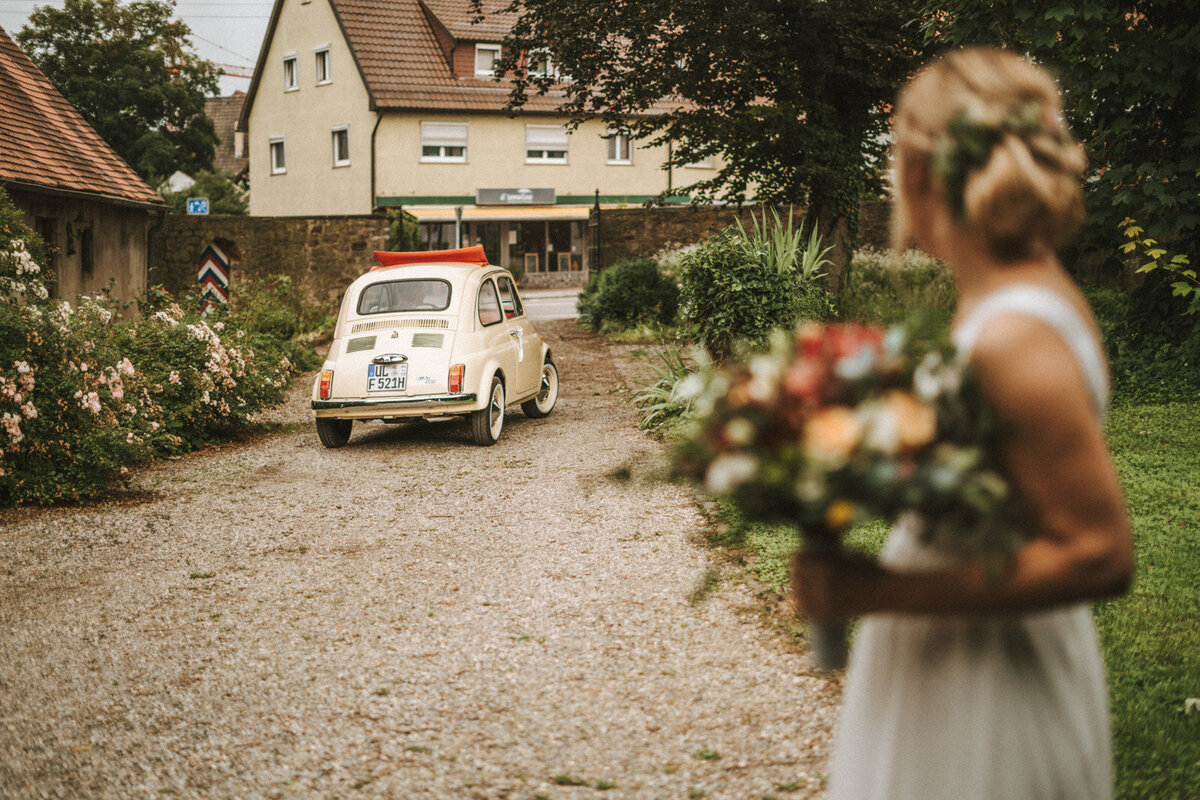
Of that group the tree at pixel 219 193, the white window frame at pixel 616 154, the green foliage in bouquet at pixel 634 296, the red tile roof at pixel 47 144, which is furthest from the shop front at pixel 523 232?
the green foliage in bouquet at pixel 634 296

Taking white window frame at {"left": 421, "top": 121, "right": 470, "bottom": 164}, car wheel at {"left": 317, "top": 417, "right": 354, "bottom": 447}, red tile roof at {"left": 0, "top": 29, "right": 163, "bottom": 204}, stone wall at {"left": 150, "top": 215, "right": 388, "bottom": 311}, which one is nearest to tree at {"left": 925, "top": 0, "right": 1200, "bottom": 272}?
car wheel at {"left": 317, "top": 417, "right": 354, "bottom": 447}

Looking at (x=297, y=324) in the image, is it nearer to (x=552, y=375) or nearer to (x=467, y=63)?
(x=552, y=375)

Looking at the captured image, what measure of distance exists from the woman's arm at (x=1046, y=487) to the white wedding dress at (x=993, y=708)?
0.37 feet

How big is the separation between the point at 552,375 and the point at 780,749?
915 centimetres

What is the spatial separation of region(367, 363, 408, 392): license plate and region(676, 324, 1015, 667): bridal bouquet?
29.8 ft

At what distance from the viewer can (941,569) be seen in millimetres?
1562

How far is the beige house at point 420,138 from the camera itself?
126 feet

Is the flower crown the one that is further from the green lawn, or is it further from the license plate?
the license plate

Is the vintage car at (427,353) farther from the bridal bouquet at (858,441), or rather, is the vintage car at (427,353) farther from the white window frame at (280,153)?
the white window frame at (280,153)

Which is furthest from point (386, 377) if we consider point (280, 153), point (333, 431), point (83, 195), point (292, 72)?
point (280, 153)

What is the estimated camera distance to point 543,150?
135ft

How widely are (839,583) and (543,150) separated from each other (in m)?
40.8

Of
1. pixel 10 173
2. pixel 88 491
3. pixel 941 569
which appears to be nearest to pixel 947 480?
pixel 941 569

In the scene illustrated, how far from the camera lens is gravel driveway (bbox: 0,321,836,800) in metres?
3.78
